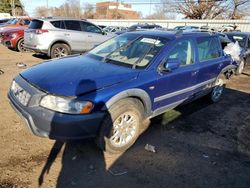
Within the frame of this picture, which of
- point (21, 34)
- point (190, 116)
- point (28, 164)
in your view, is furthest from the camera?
point (21, 34)

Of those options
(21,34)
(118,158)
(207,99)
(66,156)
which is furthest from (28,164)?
(21,34)

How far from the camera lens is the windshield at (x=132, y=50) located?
4.16 metres

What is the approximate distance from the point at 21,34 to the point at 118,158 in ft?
34.7

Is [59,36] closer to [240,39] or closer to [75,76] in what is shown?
[75,76]

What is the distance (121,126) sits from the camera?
371cm

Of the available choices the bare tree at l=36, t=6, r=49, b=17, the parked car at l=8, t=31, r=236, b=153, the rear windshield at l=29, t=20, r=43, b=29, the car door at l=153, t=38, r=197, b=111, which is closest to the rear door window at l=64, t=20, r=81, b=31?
the rear windshield at l=29, t=20, r=43, b=29

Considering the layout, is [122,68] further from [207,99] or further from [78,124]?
[207,99]

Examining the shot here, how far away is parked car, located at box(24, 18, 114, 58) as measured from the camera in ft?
31.6

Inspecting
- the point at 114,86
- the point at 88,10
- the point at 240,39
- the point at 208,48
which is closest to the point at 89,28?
the point at 240,39

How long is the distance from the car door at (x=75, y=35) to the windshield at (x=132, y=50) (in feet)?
18.3

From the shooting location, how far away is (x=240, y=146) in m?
4.20

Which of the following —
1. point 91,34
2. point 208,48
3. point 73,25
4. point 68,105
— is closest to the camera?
point 68,105

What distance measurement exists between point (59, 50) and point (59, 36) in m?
0.55

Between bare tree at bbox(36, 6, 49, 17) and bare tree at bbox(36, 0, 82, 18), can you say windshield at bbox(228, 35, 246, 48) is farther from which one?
bare tree at bbox(36, 6, 49, 17)
